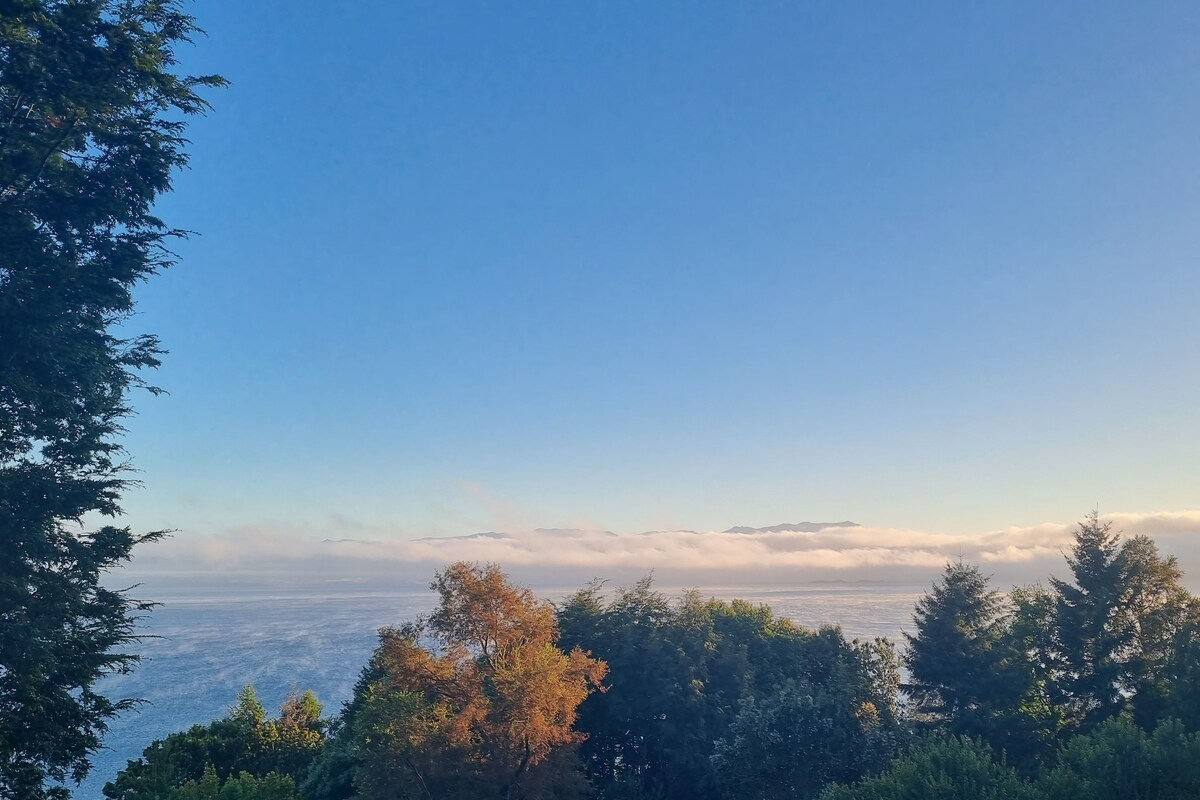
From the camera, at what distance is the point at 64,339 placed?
16.2 meters

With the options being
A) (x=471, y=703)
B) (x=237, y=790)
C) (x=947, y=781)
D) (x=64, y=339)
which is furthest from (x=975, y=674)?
(x=64, y=339)

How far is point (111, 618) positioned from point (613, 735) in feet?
102

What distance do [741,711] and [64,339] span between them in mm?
30344

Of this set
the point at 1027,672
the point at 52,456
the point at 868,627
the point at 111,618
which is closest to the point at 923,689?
the point at 1027,672

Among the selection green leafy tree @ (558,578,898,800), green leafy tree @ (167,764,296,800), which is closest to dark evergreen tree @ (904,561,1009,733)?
green leafy tree @ (558,578,898,800)

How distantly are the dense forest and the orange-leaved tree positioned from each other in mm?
81

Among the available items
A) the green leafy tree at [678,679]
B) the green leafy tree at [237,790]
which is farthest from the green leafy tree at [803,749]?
the green leafy tree at [237,790]

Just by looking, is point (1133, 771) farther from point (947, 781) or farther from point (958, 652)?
point (958, 652)

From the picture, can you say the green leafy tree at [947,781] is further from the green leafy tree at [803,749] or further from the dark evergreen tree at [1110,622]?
the dark evergreen tree at [1110,622]

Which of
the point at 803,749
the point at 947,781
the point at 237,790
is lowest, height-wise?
the point at 803,749

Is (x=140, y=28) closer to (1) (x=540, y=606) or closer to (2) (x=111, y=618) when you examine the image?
(2) (x=111, y=618)

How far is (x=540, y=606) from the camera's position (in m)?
31.0

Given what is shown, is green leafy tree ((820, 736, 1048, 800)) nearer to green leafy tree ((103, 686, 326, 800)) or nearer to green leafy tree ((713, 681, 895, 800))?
green leafy tree ((713, 681, 895, 800))

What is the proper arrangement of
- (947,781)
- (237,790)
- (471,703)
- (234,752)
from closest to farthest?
(947,781), (237,790), (471,703), (234,752)
